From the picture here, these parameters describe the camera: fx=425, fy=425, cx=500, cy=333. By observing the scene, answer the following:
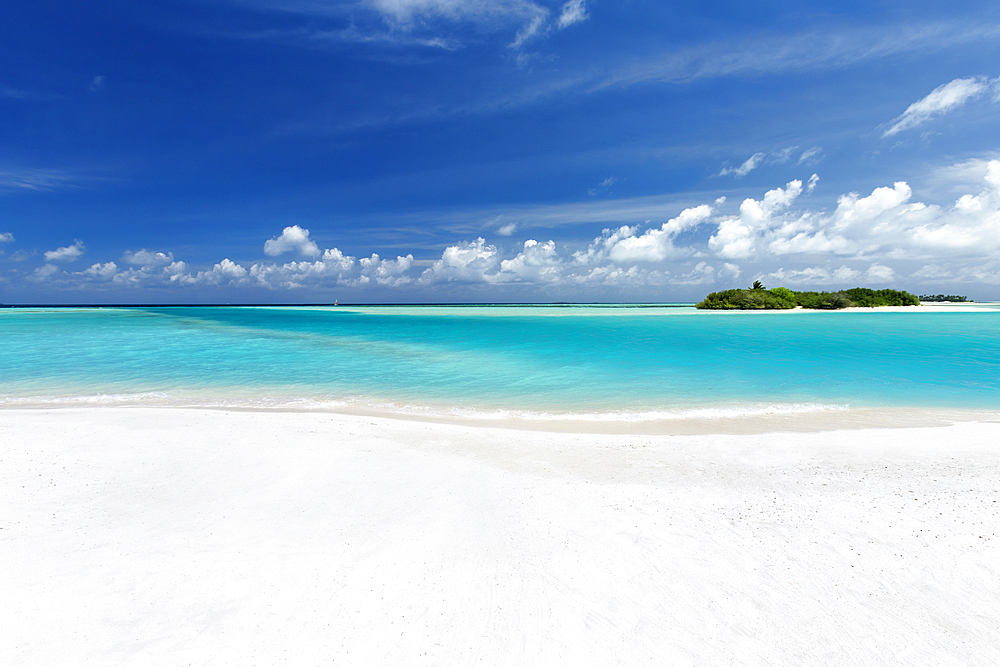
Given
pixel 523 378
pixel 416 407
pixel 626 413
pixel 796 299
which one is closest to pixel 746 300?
pixel 796 299

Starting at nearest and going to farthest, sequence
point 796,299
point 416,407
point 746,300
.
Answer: point 416,407 → point 746,300 → point 796,299

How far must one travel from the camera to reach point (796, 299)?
85.3 meters

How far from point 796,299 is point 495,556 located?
101m

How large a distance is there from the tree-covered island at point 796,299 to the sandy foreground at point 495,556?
83.5 m

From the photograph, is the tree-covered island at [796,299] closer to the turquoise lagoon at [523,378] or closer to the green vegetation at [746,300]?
the green vegetation at [746,300]

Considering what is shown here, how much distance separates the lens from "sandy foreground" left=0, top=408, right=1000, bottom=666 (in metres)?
2.96

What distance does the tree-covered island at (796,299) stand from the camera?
80375 millimetres

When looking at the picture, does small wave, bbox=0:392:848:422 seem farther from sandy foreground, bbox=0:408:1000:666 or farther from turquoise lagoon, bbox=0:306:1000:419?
sandy foreground, bbox=0:408:1000:666

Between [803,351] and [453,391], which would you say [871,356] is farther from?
[453,391]

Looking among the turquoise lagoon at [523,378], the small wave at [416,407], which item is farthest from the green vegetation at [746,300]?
the small wave at [416,407]

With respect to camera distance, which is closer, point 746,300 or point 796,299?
point 746,300

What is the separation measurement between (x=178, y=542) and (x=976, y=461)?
10.2m

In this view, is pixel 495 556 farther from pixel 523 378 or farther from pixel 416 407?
pixel 523 378

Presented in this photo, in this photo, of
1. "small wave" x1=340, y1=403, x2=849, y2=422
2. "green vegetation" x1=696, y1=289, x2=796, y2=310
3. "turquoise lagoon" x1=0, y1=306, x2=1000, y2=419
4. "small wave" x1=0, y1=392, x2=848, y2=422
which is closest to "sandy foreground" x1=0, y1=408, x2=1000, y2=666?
"small wave" x1=340, y1=403, x2=849, y2=422
